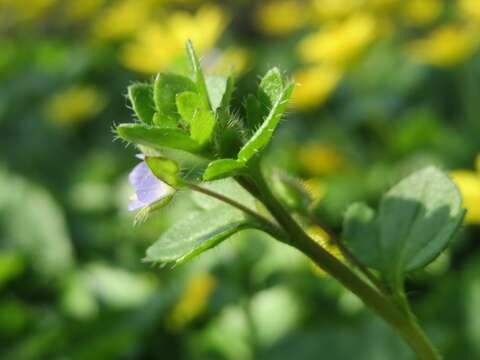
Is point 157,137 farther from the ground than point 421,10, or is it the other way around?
point 157,137

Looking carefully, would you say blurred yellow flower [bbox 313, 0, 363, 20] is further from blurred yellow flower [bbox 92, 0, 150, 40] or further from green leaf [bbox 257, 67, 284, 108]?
green leaf [bbox 257, 67, 284, 108]

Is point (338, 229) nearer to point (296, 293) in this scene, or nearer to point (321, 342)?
point (296, 293)

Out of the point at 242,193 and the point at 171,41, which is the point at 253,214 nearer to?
the point at 242,193

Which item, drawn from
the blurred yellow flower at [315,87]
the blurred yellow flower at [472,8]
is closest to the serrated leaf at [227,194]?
the blurred yellow flower at [315,87]

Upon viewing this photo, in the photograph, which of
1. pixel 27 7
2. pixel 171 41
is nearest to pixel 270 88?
pixel 171 41

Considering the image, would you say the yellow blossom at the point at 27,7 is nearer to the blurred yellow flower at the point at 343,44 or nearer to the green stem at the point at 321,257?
the blurred yellow flower at the point at 343,44

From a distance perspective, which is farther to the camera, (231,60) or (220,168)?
(231,60)

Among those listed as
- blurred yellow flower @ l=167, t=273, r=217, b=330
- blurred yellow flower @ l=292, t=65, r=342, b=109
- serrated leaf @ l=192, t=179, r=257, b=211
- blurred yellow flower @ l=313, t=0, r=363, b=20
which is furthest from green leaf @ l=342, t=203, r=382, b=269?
blurred yellow flower @ l=313, t=0, r=363, b=20
